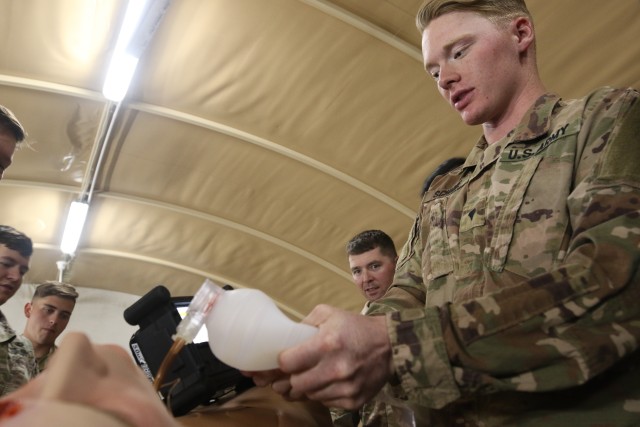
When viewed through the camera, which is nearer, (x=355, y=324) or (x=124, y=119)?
(x=355, y=324)

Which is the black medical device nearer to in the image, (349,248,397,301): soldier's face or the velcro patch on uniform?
the velcro patch on uniform

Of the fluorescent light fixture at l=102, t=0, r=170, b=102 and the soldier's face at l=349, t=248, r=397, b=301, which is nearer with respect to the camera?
the soldier's face at l=349, t=248, r=397, b=301

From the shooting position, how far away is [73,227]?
6.97 metres

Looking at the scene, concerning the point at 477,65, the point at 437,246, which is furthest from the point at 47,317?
the point at 477,65

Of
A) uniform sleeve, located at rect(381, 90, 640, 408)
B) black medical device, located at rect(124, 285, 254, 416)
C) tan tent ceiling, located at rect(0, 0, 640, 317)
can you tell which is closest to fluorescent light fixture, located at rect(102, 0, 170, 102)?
tan tent ceiling, located at rect(0, 0, 640, 317)

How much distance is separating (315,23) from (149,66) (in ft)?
4.90

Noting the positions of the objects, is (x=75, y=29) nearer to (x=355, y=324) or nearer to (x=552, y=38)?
(x=552, y=38)

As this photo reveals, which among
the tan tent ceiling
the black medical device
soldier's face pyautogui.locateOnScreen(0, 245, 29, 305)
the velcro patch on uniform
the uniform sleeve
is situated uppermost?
the tan tent ceiling

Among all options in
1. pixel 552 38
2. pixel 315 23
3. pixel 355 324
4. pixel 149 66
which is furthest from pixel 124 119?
pixel 355 324

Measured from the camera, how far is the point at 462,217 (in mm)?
1311

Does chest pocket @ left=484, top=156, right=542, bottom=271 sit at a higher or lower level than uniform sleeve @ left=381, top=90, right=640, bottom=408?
higher

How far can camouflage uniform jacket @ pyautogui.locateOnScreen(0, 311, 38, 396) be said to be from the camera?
2992 mm

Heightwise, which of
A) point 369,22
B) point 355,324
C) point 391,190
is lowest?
point 355,324

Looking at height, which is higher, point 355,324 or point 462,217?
point 462,217
